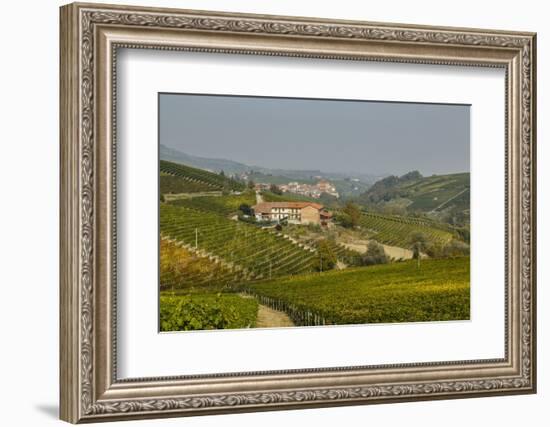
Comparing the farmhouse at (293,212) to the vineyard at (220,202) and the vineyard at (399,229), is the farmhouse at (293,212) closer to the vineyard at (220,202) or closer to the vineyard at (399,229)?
the vineyard at (220,202)

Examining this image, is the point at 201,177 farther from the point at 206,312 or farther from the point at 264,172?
the point at 206,312

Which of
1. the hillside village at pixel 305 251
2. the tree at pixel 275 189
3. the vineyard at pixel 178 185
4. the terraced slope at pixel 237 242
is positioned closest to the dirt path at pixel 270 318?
the hillside village at pixel 305 251

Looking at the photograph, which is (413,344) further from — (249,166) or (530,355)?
(249,166)

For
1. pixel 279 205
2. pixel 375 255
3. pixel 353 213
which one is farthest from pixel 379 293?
pixel 279 205

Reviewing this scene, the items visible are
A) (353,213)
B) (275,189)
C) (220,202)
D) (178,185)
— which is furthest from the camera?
(353,213)

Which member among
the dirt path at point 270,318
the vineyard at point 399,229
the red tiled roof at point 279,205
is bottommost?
the dirt path at point 270,318

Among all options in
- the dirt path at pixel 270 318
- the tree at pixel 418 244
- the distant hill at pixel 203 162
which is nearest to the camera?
the distant hill at pixel 203 162

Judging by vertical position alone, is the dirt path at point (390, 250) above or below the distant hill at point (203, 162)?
below

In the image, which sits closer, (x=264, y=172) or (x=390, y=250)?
(x=264, y=172)
